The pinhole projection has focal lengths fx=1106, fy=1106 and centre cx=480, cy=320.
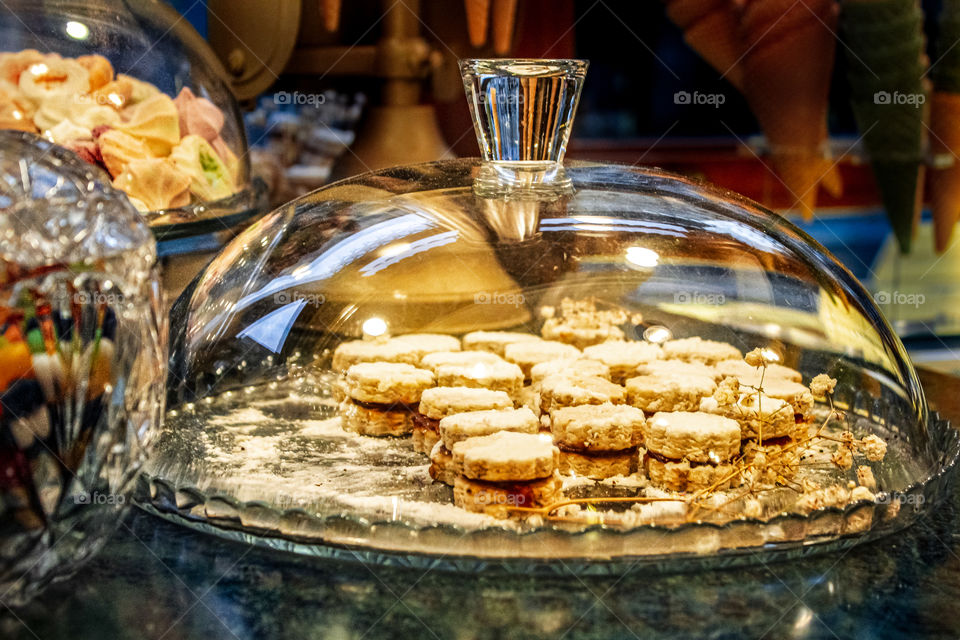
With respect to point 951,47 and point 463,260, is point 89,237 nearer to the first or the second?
point 463,260

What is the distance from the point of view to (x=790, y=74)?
2299 millimetres

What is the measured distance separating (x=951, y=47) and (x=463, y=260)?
1.91 meters

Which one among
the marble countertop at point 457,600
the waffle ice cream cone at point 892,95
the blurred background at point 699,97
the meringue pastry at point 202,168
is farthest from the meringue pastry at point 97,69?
the waffle ice cream cone at point 892,95

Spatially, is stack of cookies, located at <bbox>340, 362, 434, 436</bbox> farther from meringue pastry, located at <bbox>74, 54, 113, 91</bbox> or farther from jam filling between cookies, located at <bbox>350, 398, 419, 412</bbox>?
meringue pastry, located at <bbox>74, 54, 113, 91</bbox>

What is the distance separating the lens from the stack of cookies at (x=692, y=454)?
98cm

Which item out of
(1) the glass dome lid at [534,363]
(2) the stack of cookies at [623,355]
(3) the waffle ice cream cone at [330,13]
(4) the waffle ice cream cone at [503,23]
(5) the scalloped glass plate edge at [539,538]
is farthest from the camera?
(4) the waffle ice cream cone at [503,23]

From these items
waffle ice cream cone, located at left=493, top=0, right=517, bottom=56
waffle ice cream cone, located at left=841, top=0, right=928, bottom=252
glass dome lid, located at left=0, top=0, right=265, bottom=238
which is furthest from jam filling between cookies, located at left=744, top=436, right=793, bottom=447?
waffle ice cream cone, located at left=841, top=0, right=928, bottom=252

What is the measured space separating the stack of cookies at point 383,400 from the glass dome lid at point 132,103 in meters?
0.36

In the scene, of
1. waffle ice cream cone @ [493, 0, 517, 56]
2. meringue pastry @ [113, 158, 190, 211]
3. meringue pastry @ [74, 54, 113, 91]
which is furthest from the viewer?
waffle ice cream cone @ [493, 0, 517, 56]

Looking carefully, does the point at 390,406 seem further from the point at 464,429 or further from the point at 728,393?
the point at 728,393

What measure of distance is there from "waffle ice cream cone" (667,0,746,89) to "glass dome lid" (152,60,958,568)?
1.23 m

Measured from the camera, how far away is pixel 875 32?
236 cm

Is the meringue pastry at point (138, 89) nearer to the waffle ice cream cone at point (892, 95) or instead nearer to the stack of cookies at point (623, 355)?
the stack of cookies at point (623, 355)

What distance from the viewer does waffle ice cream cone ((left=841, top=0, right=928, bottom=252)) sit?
233cm
